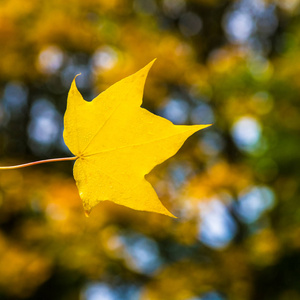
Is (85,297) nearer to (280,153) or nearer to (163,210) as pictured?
(280,153)

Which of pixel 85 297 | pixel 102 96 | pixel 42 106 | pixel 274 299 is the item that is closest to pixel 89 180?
pixel 102 96

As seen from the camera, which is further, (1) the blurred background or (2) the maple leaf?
(1) the blurred background

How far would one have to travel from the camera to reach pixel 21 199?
12.5 ft

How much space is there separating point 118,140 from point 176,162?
3410mm

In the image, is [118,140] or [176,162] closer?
[118,140]

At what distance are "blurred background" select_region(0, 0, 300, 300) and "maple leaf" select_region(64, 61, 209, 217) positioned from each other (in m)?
3.04

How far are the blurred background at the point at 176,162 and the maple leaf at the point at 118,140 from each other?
9.97 ft

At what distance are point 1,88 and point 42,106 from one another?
49cm

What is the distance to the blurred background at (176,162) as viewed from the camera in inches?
133

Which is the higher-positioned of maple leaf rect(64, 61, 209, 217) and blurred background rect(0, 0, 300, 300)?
maple leaf rect(64, 61, 209, 217)

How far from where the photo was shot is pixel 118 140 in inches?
10.9

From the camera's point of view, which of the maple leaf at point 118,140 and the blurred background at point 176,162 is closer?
the maple leaf at point 118,140

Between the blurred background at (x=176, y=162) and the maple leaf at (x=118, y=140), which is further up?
the maple leaf at (x=118, y=140)

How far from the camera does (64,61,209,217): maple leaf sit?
27 cm
